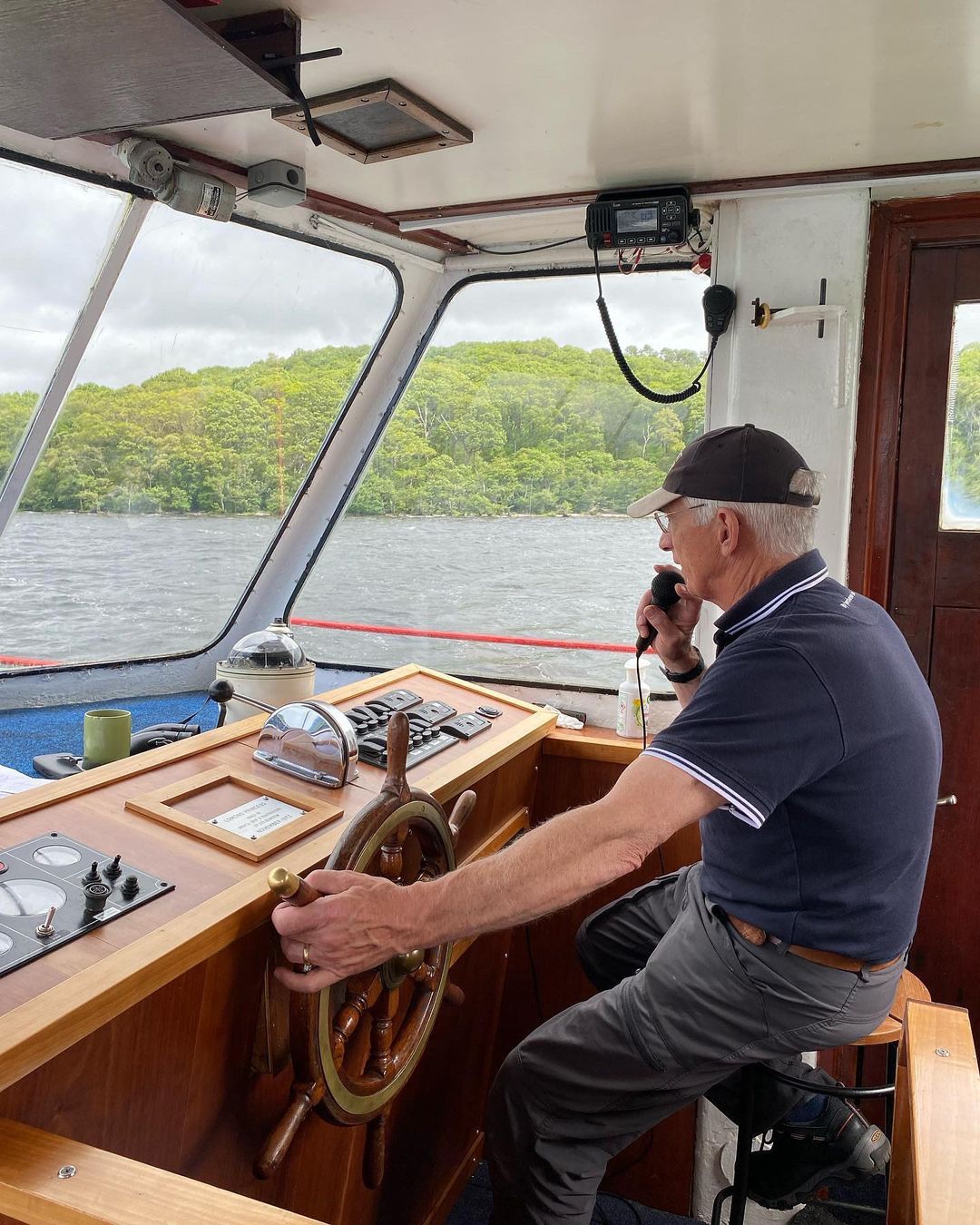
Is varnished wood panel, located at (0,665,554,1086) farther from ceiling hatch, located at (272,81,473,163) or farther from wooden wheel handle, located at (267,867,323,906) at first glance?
ceiling hatch, located at (272,81,473,163)

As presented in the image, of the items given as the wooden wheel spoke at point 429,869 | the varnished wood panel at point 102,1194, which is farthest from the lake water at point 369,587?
the varnished wood panel at point 102,1194

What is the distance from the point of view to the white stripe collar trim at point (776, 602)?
5.59 feet

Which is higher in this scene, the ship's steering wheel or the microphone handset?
the microphone handset

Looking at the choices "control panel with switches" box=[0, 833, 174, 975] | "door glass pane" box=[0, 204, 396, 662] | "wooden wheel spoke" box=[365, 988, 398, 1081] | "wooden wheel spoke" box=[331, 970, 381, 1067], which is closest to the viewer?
"control panel with switches" box=[0, 833, 174, 975]

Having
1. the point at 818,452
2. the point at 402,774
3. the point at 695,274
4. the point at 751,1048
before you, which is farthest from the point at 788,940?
the point at 695,274

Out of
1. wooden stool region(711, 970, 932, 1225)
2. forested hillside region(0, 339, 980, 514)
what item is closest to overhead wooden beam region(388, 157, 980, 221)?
forested hillside region(0, 339, 980, 514)

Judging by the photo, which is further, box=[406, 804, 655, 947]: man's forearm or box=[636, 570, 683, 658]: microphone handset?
box=[636, 570, 683, 658]: microphone handset

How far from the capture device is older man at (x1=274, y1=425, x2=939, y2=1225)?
144cm

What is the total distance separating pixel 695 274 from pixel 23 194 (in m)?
1.75

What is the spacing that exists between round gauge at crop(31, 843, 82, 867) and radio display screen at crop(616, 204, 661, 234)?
2.01 m

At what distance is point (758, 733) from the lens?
145 cm

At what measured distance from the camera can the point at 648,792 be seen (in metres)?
1.44

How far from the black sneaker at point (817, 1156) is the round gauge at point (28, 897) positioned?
1.35 m

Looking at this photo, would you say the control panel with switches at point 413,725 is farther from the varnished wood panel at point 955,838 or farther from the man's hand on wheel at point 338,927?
the varnished wood panel at point 955,838
